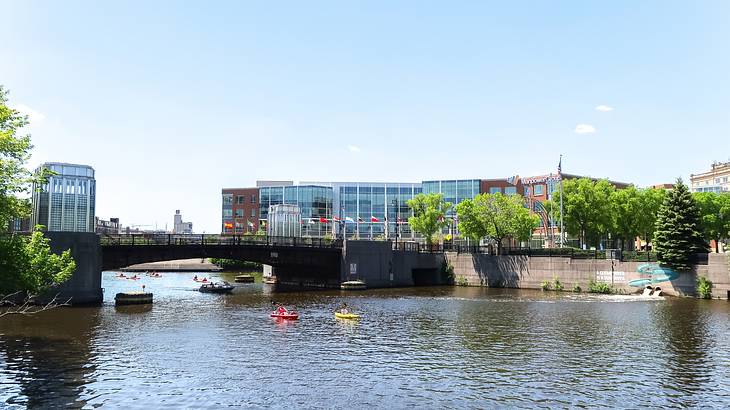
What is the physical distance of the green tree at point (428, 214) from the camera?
11012cm

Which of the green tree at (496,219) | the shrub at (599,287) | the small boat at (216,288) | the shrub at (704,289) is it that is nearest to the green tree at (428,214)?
the green tree at (496,219)

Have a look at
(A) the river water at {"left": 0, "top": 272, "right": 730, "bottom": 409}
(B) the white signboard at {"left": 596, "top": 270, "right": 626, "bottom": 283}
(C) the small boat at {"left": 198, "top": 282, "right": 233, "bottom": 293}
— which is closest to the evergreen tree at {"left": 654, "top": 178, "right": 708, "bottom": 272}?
(B) the white signboard at {"left": 596, "top": 270, "right": 626, "bottom": 283}

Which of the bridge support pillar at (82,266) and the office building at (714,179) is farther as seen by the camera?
the office building at (714,179)

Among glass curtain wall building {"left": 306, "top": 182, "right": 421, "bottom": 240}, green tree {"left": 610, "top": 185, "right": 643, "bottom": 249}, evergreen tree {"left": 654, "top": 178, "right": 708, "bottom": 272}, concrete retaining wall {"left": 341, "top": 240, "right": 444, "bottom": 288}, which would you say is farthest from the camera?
glass curtain wall building {"left": 306, "top": 182, "right": 421, "bottom": 240}

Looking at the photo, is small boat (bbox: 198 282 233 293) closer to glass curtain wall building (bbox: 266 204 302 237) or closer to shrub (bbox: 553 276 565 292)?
glass curtain wall building (bbox: 266 204 302 237)

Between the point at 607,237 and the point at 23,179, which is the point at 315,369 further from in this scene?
the point at 607,237

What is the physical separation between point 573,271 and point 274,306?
43.9 m

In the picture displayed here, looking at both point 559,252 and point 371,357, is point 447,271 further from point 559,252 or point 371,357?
point 371,357

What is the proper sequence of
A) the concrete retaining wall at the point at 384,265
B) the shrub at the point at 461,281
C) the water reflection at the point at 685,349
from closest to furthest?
1. the water reflection at the point at 685,349
2. the concrete retaining wall at the point at 384,265
3. the shrub at the point at 461,281

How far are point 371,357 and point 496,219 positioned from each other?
63.4 m

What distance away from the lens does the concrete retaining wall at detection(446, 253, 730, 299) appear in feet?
239

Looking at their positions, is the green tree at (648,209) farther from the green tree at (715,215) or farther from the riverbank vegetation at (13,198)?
the riverbank vegetation at (13,198)

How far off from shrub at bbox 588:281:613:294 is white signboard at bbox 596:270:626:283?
1.88ft

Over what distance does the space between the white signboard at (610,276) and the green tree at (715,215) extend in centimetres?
3191
